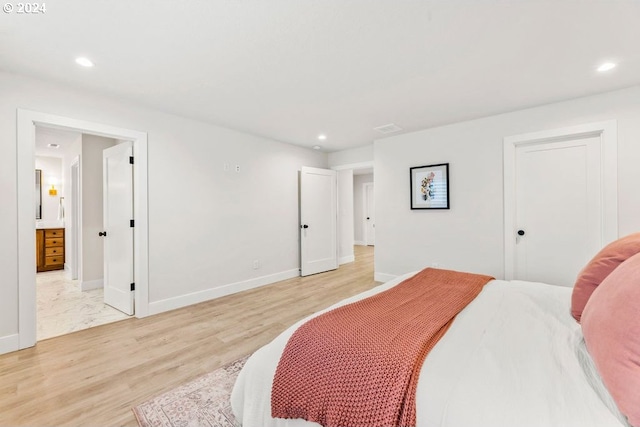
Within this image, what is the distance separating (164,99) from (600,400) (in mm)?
3735

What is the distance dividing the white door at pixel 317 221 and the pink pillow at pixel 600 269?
3.90 meters

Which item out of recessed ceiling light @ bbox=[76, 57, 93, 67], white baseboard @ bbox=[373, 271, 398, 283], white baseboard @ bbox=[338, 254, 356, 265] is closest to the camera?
recessed ceiling light @ bbox=[76, 57, 93, 67]

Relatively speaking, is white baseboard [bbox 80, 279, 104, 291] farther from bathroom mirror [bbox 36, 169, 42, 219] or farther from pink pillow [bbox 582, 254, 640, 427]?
pink pillow [bbox 582, 254, 640, 427]

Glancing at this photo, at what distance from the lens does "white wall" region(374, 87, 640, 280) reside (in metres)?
A: 2.71

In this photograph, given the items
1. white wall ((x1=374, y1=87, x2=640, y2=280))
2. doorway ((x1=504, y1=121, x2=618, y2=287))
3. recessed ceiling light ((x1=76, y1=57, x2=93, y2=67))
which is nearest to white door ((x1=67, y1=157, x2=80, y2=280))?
recessed ceiling light ((x1=76, y1=57, x2=93, y2=67))

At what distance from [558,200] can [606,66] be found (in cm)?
137

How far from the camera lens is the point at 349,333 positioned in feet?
4.00

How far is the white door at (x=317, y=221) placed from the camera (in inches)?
196

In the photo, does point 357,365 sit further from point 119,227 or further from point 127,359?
point 119,227

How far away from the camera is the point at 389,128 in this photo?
3.92 metres

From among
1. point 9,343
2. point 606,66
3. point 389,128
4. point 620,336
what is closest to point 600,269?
point 620,336

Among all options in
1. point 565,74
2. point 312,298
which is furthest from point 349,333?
point 565,74

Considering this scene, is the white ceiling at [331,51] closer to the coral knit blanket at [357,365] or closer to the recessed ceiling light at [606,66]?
the recessed ceiling light at [606,66]

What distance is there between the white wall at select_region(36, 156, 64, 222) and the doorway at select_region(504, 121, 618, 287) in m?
8.28
